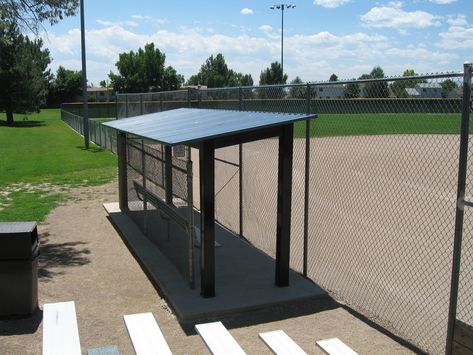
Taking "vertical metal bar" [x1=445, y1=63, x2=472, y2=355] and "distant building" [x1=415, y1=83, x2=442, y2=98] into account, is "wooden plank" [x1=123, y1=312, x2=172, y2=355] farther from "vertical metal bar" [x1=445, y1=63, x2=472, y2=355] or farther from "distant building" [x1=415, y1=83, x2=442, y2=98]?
"distant building" [x1=415, y1=83, x2=442, y2=98]

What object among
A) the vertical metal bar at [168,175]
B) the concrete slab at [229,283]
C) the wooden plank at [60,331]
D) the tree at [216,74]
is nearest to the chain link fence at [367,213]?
the vertical metal bar at [168,175]

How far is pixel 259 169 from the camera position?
622 inches

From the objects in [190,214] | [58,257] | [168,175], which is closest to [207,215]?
[190,214]

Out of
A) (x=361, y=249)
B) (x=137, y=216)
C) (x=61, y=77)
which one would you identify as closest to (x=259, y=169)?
(x=137, y=216)

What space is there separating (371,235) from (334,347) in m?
4.50

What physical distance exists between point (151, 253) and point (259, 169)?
7.99m

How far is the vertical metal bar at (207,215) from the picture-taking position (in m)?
6.03

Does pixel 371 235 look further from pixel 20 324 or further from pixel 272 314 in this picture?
pixel 20 324

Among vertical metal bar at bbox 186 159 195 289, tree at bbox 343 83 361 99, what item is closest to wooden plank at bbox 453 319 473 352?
tree at bbox 343 83 361 99

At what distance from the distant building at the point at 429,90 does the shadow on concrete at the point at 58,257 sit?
17.5 ft

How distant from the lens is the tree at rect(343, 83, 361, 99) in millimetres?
6147

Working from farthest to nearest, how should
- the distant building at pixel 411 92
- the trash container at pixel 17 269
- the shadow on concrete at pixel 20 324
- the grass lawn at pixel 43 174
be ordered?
the grass lawn at pixel 43 174, the trash container at pixel 17 269, the shadow on concrete at pixel 20 324, the distant building at pixel 411 92

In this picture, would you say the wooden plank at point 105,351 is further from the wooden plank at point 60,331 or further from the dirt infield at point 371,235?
the dirt infield at point 371,235

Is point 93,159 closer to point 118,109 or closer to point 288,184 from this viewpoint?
point 118,109
